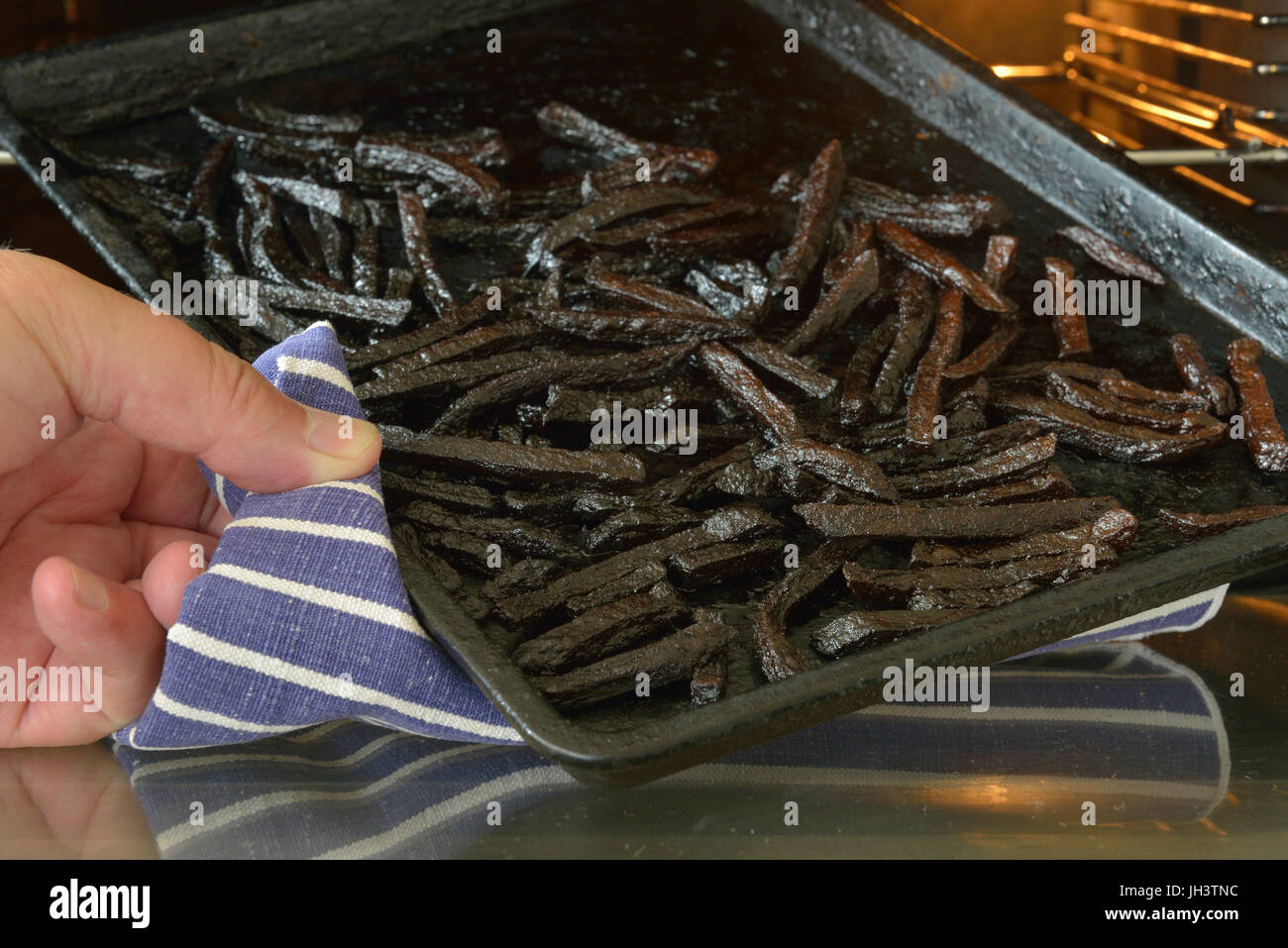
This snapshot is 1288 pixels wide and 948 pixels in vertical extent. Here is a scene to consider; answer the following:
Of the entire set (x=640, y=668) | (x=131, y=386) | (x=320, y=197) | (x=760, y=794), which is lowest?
(x=760, y=794)

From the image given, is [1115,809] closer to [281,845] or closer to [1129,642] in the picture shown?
[1129,642]

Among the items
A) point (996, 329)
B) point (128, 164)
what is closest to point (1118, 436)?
point (996, 329)

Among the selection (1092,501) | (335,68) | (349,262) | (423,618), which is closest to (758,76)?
(335,68)

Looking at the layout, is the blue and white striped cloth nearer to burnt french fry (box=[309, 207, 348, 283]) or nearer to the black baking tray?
the black baking tray

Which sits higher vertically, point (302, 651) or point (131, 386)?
point (131, 386)

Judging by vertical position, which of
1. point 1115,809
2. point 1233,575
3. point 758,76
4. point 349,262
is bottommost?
point 1115,809

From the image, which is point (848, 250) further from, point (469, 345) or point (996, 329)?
point (469, 345)
